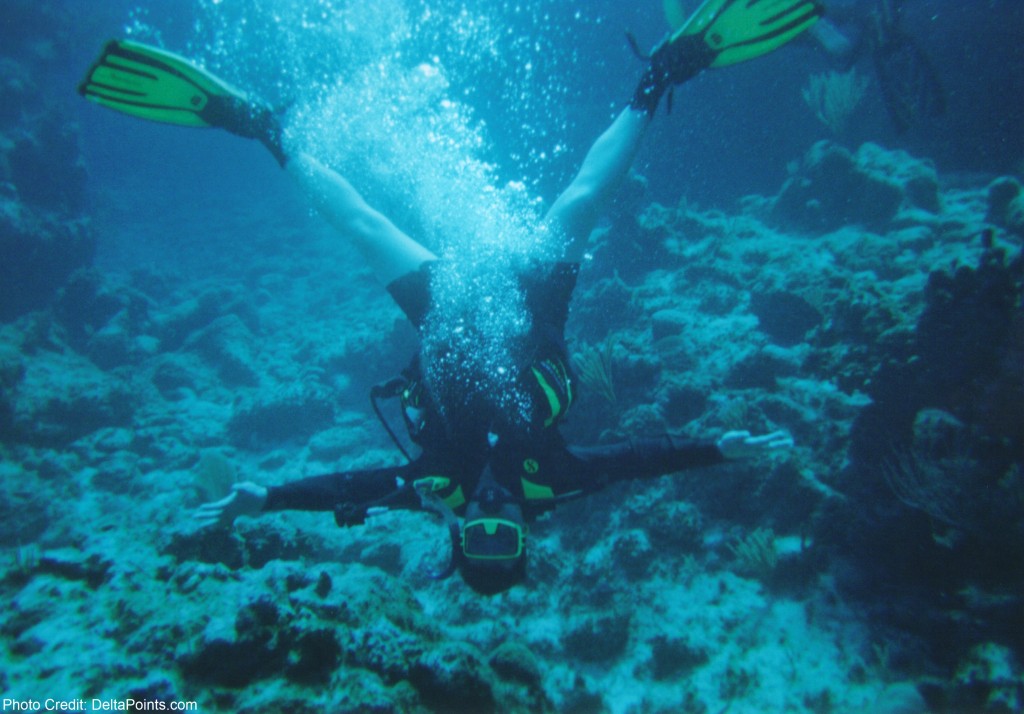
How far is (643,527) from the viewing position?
447 centimetres

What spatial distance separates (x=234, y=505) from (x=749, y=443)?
136 inches

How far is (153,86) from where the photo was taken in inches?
193

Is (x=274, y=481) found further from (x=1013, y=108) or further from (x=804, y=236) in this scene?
(x=1013, y=108)

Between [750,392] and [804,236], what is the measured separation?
20.0 ft

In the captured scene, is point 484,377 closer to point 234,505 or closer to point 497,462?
point 497,462

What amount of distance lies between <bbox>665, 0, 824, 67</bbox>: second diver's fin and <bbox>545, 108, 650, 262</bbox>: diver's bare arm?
0.86m

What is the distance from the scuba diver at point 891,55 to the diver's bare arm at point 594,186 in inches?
290

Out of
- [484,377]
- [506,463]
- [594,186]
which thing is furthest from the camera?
[594,186]

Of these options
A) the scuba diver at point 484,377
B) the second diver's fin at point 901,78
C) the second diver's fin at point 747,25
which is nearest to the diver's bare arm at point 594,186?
the scuba diver at point 484,377

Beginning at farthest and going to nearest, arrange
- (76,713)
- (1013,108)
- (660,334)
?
(1013,108) → (660,334) → (76,713)

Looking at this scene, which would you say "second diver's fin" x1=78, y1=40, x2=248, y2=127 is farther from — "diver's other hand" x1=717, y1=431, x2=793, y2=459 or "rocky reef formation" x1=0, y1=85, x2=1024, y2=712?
"diver's other hand" x1=717, y1=431, x2=793, y2=459

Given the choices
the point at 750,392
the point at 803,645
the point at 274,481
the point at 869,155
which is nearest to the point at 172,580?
the point at 803,645

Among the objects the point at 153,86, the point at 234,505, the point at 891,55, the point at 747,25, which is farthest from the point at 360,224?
the point at 891,55

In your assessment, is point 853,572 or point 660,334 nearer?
point 853,572
